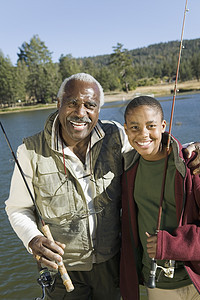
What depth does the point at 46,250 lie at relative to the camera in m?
2.26

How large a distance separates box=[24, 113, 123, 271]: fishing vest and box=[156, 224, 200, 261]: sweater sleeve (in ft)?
2.30

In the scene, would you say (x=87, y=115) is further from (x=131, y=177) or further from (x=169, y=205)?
(x=169, y=205)

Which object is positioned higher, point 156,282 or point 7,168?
point 156,282

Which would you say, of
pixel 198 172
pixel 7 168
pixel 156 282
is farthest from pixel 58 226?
pixel 7 168

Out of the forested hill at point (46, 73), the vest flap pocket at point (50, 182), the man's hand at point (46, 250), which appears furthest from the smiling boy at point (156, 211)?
the forested hill at point (46, 73)

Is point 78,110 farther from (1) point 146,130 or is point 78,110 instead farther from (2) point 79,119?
(1) point 146,130

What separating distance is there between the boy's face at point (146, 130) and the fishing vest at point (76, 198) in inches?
17.2

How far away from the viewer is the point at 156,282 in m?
2.43

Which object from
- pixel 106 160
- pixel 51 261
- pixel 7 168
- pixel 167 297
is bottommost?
pixel 7 168

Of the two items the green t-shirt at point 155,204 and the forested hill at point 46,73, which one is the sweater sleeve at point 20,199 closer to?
the green t-shirt at point 155,204

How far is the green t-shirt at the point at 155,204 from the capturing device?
2299 mm

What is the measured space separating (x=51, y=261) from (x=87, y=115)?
3.95 ft

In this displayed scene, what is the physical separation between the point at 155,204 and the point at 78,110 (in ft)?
3.28

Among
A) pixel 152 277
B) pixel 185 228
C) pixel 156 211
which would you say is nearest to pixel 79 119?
pixel 156 211
